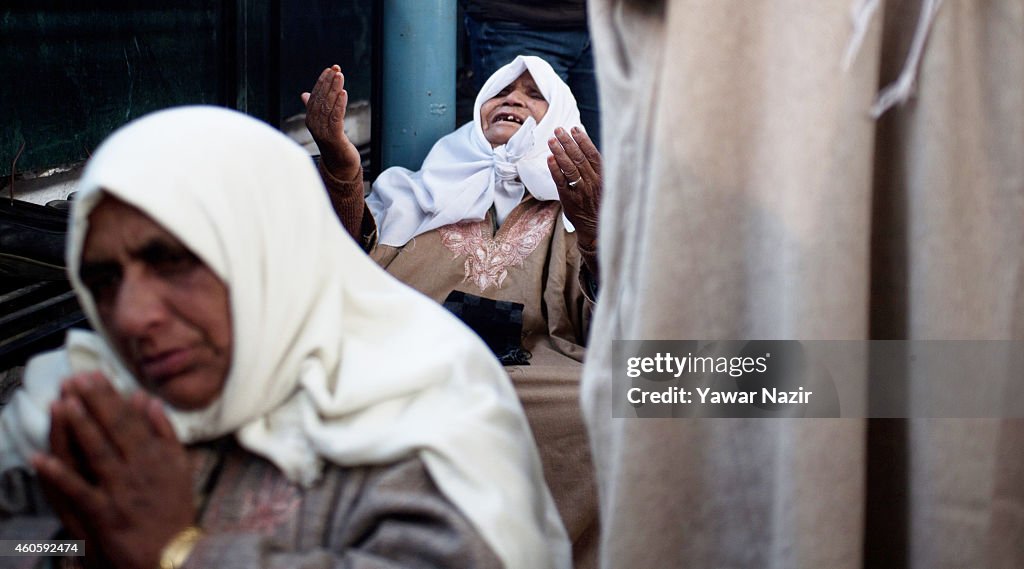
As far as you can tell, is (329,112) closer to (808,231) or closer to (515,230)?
(515,230)

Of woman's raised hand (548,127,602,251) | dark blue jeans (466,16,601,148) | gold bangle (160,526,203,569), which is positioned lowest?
gold bangle (160,526,203,569)

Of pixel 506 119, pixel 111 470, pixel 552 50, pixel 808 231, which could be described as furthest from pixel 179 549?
pixel 552 50

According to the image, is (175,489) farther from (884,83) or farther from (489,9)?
(489,9)

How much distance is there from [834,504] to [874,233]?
395 millimetres

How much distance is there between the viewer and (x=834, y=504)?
4.70 ft

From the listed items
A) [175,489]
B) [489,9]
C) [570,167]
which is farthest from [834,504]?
[489,9]

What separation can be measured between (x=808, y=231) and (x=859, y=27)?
27cm

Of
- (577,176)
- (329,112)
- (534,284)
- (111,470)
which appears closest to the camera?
(111,470)

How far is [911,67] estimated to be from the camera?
141 centimetres

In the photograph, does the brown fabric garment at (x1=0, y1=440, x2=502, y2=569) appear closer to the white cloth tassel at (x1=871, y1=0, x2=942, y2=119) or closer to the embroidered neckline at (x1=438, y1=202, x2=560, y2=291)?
the white cloth tassel at (x1=871, y1=0, x2=942, y2=119)

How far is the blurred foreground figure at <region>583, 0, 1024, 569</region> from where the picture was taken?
1.41 m

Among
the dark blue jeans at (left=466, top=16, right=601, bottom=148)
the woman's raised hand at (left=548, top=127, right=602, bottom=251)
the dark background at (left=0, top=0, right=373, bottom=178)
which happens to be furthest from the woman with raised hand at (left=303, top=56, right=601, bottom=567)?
the dark background at (left=0, top=0, right=373, bottom=178)

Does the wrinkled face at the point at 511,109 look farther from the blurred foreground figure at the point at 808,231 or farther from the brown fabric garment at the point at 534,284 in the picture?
the blurred foreground figure at the point at 808,231

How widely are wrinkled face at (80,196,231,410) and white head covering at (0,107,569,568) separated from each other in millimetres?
21
